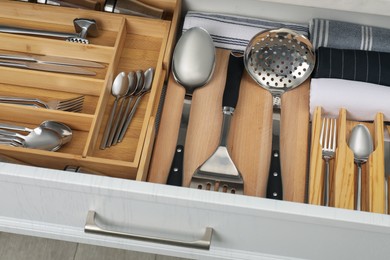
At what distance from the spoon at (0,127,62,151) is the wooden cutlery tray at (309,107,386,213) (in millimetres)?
397

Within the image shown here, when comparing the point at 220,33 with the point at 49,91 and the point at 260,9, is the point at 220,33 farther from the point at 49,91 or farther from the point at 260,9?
the point at 49,91

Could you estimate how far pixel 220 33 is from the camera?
89cm

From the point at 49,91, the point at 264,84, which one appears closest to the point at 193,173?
the point at 264,84

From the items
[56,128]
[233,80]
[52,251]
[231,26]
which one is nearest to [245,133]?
[233,80]

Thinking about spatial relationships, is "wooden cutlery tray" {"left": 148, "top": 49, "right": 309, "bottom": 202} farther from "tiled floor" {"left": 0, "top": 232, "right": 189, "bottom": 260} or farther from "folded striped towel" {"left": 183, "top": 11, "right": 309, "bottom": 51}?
"tiled floor" {"left": 0, "top": 232, "right": 189, "bottom": 260}

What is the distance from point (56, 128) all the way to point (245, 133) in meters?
0.30

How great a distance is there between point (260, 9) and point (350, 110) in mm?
232

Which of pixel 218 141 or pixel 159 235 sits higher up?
pixel 218 141

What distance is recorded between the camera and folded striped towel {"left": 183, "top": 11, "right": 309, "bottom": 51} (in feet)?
2.90

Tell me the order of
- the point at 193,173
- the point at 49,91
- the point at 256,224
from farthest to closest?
1. the point at 49,91
2. the point at 193,173
3. the point at 256,224

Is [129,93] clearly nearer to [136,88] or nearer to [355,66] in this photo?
[136,88]

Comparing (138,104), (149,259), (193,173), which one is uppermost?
(138,104)

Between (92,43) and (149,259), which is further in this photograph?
(149,259)

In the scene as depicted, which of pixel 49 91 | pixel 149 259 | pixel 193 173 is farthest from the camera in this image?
pixel 149 259
